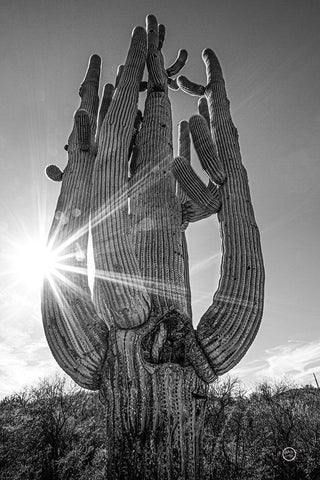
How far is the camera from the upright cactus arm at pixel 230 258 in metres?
2.35

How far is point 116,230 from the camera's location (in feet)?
8.41

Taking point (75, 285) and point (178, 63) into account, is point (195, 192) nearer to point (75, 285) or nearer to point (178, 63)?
point (75, 285)

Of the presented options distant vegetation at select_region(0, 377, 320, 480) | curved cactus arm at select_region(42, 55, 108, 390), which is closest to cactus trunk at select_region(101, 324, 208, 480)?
curved cactus arm at select_region(42, 55, 108, 390)

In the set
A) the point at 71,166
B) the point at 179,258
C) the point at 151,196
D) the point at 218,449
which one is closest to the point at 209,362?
the point at 179,258

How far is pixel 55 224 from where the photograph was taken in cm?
298

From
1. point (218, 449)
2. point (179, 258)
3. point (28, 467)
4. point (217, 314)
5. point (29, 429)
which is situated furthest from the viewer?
point (29, 429)

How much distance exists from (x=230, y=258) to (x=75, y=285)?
1.32 meters

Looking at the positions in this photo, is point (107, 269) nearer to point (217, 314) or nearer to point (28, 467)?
point (217, 314)

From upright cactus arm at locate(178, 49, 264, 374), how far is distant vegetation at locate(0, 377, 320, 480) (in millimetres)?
5534

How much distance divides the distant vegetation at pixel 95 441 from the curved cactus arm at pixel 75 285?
521 cm

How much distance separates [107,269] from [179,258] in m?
0.70
